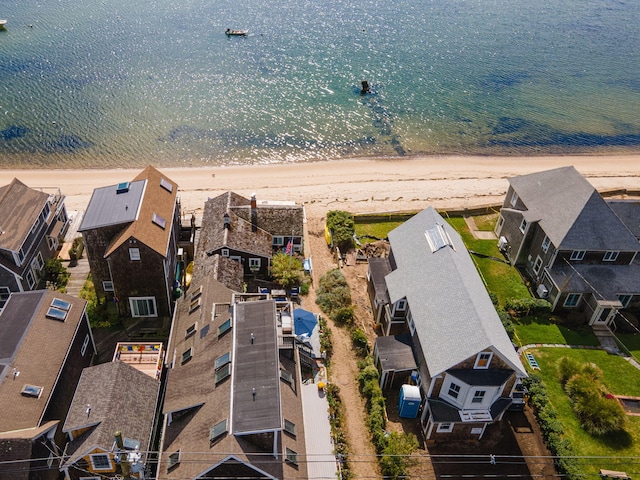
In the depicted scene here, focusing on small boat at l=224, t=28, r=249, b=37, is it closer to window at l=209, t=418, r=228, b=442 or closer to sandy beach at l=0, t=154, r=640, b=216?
sandy beach at l=0, t=154, r=640, b=216

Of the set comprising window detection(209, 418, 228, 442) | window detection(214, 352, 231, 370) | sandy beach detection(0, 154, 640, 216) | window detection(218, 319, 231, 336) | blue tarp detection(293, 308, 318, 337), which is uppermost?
sandy beach detection(0, 154, 640, 216)

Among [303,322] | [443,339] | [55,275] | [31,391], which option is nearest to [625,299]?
[443,339]

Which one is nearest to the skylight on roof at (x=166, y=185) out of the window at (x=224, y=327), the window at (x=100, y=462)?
the window at (x=224, y=327)

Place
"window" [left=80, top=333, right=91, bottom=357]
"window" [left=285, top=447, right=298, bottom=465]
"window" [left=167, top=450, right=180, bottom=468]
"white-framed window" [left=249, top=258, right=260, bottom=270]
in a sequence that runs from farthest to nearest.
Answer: "white-framed window" [left=249, top=258, right=260, bottom=270], "window" [left=80, top=333, right=91, bottom=357], "window" [left=285, top=447, right=298, bottom=465], "window" [left=167, top=450, right=180, bottom=468]

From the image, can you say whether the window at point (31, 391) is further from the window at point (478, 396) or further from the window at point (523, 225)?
the window at point (523, 225)

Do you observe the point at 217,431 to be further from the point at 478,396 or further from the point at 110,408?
the point at 478,396

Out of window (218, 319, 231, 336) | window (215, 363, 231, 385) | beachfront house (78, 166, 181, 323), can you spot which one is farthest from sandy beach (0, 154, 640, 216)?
window (215, 363, 231, 385)
